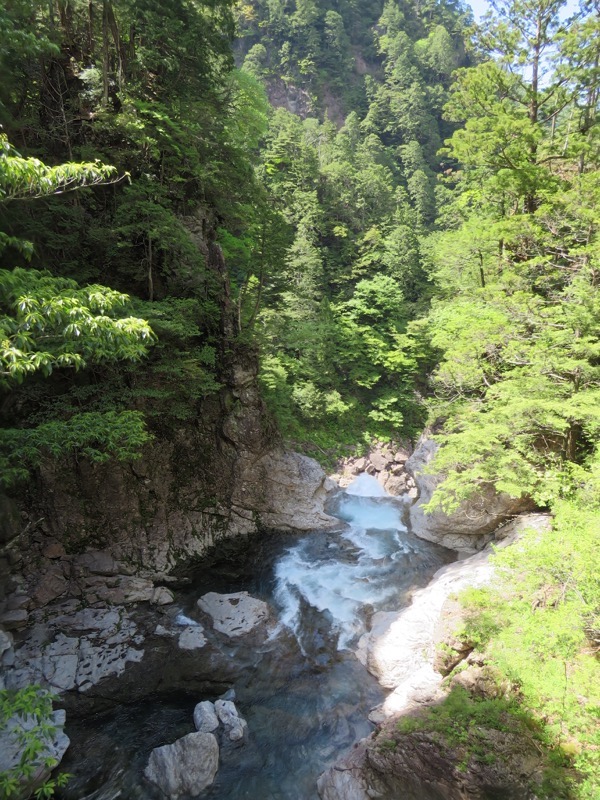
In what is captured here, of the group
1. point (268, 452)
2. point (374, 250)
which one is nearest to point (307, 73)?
point (374, 250)

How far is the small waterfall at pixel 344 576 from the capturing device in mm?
10562

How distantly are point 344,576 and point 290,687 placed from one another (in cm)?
406

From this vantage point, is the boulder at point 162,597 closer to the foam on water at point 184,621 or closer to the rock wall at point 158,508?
the rock wall at point 158,508

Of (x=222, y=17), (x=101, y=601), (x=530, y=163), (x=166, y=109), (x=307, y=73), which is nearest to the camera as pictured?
(x=101, y=601)

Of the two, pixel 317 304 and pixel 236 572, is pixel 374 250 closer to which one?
pixel 317 304

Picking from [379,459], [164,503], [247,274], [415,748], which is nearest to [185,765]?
[415,748]

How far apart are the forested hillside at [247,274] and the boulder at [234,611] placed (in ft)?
15.0

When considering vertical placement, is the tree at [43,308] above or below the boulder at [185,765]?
above

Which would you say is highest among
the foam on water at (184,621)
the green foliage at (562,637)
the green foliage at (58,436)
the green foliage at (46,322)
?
the green foliage at (46,322)

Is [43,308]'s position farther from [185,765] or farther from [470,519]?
[470,519]

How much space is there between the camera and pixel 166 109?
11789 millimetres

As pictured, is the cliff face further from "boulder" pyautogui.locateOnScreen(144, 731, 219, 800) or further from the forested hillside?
"boulder" pyautogui.locateOnScreen(144, 731, 219, 800)

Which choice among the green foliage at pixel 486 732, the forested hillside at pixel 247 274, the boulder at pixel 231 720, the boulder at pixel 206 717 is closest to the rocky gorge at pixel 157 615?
the boulder at pixel 231 720

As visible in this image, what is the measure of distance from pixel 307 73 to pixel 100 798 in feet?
181
